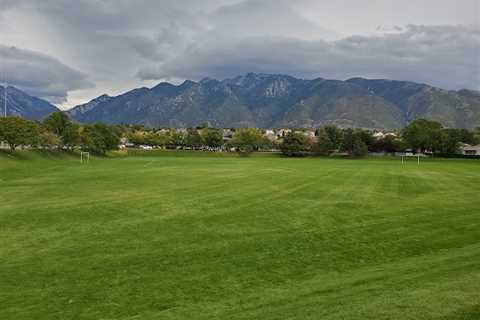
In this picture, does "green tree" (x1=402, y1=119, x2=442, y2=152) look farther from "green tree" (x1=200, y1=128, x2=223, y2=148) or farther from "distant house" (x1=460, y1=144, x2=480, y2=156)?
"green tree" (x1=200, y1=128, x2=223, y2=148)

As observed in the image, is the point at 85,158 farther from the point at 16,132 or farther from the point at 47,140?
the point at 16,132

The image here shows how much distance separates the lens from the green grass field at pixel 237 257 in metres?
11.5

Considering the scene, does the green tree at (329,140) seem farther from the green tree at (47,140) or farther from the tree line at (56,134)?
the green tree at (47,140)

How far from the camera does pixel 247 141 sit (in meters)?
182

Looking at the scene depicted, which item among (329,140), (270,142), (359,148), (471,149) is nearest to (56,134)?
(329,140)

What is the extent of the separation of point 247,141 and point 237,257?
166 m

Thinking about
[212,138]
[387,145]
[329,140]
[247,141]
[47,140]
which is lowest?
[47,140]

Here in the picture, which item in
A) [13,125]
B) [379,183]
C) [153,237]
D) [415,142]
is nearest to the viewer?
[153,237]

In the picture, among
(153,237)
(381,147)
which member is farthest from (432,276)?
(381,147)

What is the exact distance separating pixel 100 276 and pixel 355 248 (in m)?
9.35

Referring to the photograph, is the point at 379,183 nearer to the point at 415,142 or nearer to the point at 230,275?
the point at 230,275

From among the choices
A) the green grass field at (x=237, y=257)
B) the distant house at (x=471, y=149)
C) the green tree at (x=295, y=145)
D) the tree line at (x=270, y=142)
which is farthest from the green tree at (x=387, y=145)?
the green grass field at (x=237, y=257)

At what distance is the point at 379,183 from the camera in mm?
44281

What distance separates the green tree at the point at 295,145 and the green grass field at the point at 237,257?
13251 cm
